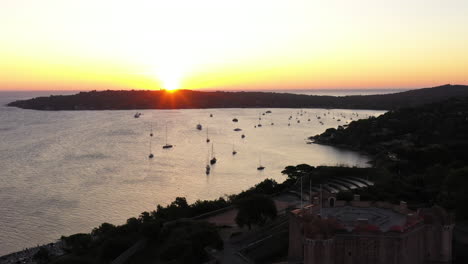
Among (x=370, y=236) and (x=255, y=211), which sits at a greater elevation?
(x=370, y=236)

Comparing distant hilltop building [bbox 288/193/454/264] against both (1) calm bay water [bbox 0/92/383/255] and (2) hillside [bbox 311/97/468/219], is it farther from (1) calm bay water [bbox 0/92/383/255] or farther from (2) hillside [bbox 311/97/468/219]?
(1) calm bay water [bbox 0/92/383/255]

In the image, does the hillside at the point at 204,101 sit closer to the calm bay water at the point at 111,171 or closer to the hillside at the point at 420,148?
the calm bay water at the point at 111,171

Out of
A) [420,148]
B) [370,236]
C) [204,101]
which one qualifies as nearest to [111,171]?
[420,148]

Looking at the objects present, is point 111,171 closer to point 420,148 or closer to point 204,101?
point 420,148

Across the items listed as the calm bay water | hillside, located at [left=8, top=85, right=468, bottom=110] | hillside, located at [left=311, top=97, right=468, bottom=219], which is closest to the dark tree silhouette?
hillside, located at [left=311, top=97, right=468, bottom=219]

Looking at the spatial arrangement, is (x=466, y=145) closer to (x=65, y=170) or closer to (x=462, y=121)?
(x=462, y=121)

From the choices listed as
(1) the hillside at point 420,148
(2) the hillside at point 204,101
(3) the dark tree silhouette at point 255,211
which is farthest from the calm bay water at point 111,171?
(2) the hillside at point 204,101
